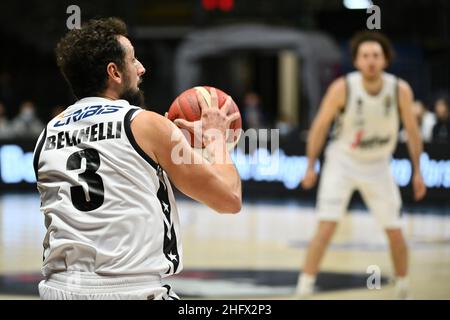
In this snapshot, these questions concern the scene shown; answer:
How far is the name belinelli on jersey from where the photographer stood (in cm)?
351

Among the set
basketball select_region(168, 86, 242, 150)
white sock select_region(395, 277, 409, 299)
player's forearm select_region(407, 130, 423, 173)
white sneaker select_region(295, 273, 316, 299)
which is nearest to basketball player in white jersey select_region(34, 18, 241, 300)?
basketball select_region(168, 86, 242, 150)

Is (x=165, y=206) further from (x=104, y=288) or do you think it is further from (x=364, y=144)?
(x=364, y=144)

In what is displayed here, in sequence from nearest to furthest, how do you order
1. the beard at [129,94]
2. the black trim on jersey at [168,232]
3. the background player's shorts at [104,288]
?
the background player's shorts at [104,288], the black trim on jersey at [168,232], the beard at [129,94]

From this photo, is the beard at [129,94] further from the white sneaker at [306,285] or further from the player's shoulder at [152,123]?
the white sneaker at [306,285]

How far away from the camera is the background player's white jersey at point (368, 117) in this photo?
8.12m

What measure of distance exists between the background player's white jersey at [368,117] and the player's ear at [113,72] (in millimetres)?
4682

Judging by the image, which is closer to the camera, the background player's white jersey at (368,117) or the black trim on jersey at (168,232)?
the black trim on jersey at (168,232)

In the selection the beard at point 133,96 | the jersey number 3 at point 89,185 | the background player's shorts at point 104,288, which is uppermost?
the beard at point 133,96

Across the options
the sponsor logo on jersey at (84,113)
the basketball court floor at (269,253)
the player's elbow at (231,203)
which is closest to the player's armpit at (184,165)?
the player's elbow at (231,203)

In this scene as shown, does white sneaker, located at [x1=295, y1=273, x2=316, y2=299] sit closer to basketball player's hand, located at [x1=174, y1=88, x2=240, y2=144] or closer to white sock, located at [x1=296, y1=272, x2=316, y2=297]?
white sock, located at [x1=296, y1=272, x2=316, y2=297]

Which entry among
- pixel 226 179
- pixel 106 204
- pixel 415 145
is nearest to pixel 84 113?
pixel 106 204

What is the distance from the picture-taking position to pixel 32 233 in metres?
12.4

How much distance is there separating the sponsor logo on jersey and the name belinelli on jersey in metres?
0.04
